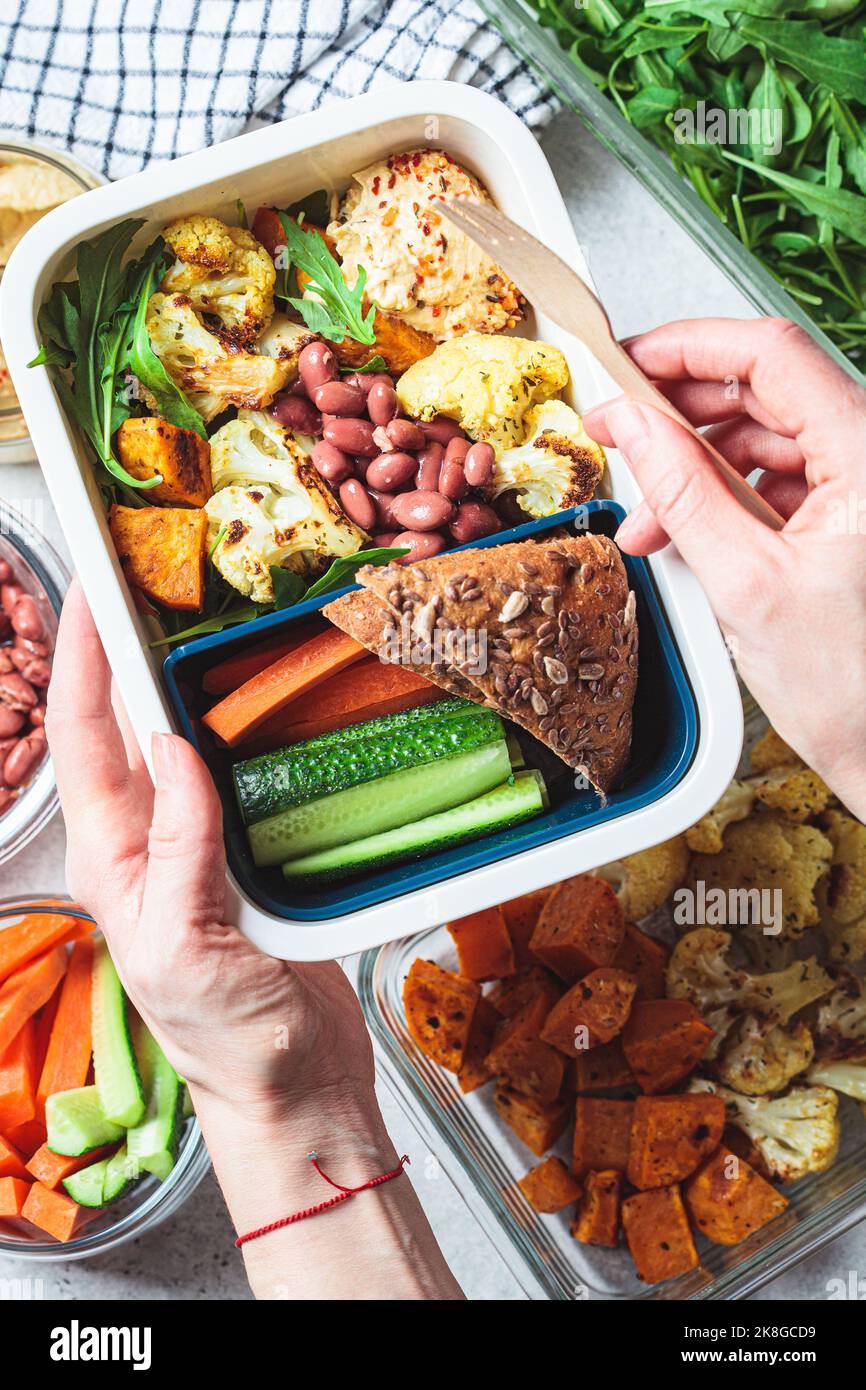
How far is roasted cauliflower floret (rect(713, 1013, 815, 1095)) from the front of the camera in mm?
1978

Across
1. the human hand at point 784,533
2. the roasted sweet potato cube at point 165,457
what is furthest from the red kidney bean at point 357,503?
the human hand at point 784,533

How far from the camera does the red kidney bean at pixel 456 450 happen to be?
1.58m

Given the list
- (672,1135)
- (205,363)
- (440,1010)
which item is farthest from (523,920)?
(205,363)

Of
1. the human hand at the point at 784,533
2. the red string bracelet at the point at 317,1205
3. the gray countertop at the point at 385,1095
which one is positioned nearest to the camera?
the human hand at the point at 784,533

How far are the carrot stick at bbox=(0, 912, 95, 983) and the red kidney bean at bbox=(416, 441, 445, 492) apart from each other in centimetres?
107

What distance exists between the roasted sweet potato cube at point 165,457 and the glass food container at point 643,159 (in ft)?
3.44

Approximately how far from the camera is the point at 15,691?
6.79ft

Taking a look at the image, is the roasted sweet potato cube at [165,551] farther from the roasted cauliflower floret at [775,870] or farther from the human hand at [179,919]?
the roasted cauliflower floret at [775,870]

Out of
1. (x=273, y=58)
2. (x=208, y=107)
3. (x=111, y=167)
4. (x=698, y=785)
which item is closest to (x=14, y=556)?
(x=111, y=167)

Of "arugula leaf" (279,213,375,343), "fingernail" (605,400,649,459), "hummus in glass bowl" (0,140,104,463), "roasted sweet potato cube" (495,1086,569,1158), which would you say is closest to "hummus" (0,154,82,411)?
"hummus in glass bowl" (0,140,104,463)

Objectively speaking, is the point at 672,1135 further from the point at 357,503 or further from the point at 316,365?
the point at 316,365

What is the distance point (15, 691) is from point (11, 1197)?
91cm

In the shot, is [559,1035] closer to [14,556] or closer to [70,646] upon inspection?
[70,646]

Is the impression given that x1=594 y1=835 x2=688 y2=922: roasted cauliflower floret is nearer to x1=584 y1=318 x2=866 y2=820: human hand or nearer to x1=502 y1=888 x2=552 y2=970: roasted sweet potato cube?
x1=502 y1=888 x2=552 y2=970: roasted sweet potato cube
